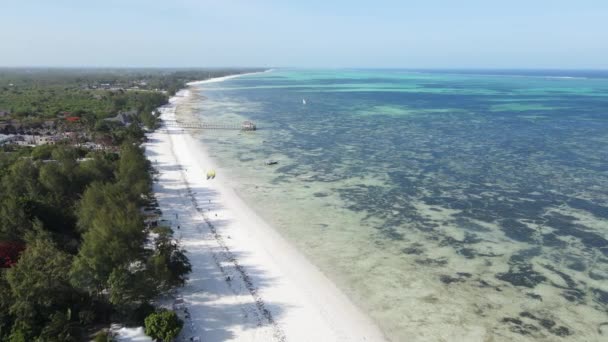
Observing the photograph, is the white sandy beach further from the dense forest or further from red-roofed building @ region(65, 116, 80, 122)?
red-roofed building @ region(65, 116, 80, 122)

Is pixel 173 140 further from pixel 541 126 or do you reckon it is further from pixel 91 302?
pixel 541 126

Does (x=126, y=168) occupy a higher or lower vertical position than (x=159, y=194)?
higher

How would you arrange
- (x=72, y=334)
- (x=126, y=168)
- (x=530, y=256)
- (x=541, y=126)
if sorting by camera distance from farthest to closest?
(x=541, y=126), (x=126, y=168), (x=530, y=256), (x=72, y=334)

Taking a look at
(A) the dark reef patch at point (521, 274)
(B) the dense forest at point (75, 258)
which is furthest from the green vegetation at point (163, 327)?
(A) the dark reef patch at point (521, 274)

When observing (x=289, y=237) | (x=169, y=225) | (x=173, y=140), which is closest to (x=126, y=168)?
(x=169, y=225)

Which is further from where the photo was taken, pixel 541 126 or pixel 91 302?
pixel 541 126

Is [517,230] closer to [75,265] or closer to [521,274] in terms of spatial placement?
[521,274]

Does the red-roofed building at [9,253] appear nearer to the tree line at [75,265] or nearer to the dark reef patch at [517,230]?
the tree line at [75,265]

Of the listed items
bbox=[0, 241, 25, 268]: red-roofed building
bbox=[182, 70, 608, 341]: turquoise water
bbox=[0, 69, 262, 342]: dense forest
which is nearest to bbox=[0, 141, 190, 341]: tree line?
bbox=[0, 69, 262, 342]: dense forest
